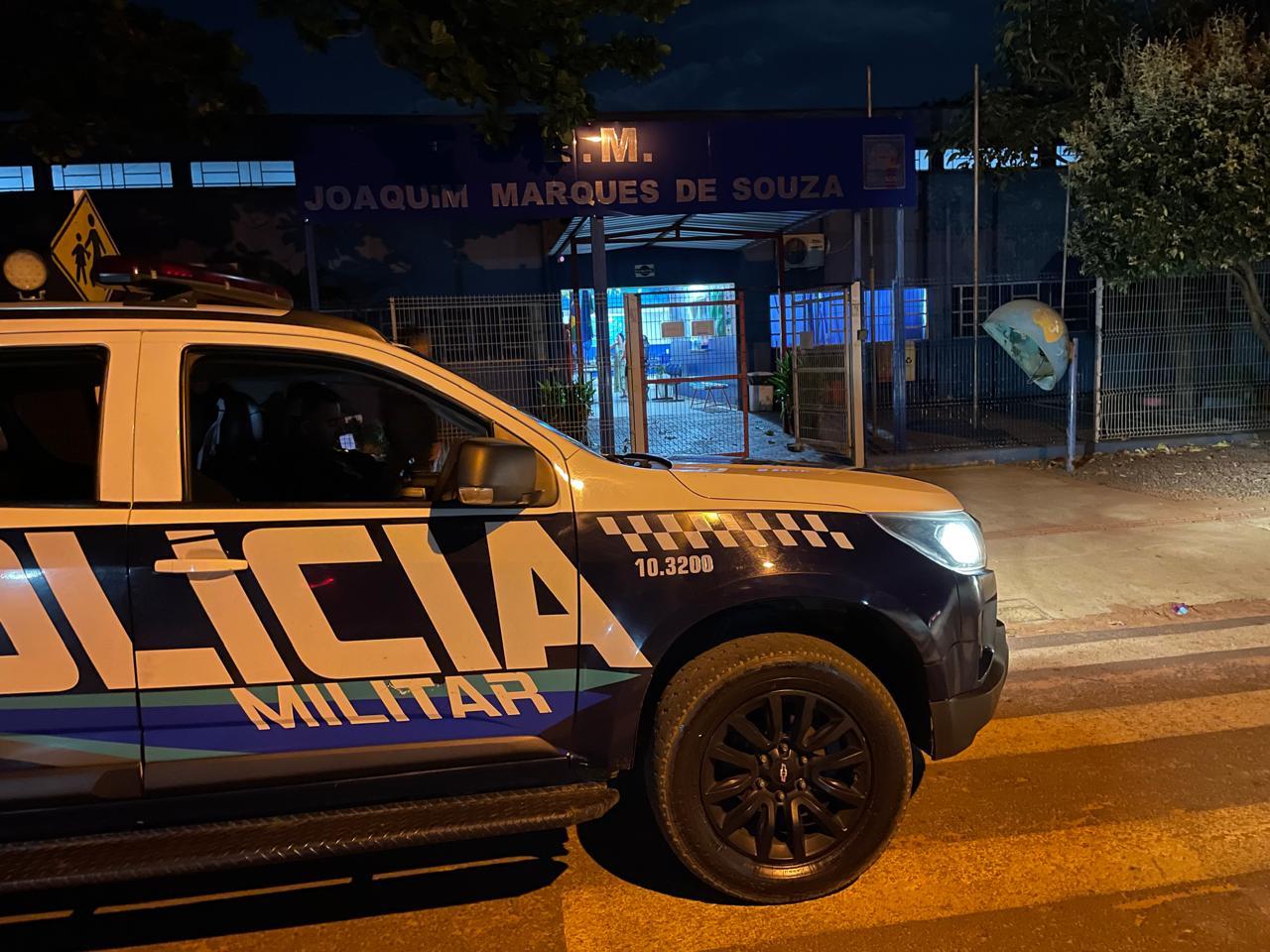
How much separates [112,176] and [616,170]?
34.4ft

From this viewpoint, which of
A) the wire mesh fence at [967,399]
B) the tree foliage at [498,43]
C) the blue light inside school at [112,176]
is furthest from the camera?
the blue light inside school at [112,176]

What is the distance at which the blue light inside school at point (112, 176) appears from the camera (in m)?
16.5

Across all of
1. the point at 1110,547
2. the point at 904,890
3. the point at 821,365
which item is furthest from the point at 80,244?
the point at 821,365

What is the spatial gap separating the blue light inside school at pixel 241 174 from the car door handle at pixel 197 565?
15.8m

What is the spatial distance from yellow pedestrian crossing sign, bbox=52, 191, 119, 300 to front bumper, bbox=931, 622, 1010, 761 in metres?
5.40

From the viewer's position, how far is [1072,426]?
37.7 ft

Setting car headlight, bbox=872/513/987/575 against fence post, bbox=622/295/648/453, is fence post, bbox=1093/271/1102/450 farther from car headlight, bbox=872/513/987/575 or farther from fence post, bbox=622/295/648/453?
car headlight, bbox=872/513/987/575

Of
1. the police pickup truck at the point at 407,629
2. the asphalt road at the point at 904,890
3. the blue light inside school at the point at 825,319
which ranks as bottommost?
the asphalt road at the point at 904,890

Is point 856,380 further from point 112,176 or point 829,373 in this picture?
point 112,176

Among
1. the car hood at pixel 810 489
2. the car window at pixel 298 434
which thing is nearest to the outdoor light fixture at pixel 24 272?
the car window at pixel 298 434

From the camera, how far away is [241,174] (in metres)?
17.0

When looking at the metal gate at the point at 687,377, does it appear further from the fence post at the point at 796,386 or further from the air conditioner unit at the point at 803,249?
the air conditioner unit at the point at 803,249

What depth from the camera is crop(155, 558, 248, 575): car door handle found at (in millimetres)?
2697

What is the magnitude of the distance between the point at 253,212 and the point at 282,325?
51.4 feet
